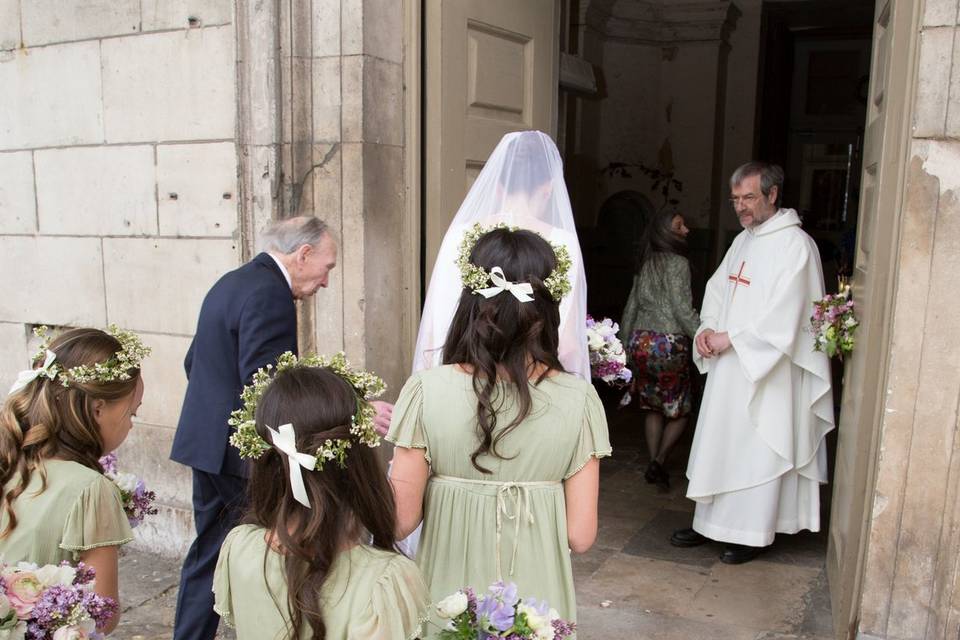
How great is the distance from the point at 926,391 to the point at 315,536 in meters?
2.35

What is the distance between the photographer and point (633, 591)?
13.6ft

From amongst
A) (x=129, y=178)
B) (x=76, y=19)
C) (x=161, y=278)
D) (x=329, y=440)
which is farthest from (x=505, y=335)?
(x=76, y=19)

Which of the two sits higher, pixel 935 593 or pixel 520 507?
pixel 520 507

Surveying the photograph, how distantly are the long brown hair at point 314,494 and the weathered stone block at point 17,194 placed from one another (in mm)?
3954

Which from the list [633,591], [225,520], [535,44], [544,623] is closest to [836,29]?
[535,44]

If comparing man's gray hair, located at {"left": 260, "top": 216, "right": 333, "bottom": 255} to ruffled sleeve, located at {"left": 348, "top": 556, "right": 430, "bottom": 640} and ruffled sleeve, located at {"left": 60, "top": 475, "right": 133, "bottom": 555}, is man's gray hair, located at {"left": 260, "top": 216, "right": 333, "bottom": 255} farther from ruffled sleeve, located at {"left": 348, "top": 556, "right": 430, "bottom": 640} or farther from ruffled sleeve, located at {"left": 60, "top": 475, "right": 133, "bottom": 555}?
ruffled sleeve, located at {"left": 348, "top": 556, "right": 430, "bottom": 640}

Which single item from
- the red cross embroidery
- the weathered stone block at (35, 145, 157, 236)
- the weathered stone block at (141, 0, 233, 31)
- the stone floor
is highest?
the weathered stone block at (141, 0, 233, 31)

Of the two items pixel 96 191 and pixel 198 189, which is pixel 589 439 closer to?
pixel 198 189

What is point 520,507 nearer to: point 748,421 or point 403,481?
point 403,481

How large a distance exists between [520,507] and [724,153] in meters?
8.43

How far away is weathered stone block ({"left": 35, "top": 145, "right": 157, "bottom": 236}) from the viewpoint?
4.71 m

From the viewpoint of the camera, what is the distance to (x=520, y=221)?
334 centimetres

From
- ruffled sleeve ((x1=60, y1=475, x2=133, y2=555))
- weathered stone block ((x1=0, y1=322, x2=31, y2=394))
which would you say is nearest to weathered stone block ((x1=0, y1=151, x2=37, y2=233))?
weathered stone block ((x1=0, y1=322, x2=31, y2=394))

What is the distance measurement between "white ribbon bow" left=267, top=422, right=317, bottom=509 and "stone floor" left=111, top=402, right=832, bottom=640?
238 centimetres
